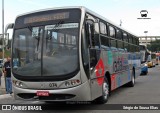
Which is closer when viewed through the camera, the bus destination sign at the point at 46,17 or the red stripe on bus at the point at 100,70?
the bus destination sign at the point at 46,17

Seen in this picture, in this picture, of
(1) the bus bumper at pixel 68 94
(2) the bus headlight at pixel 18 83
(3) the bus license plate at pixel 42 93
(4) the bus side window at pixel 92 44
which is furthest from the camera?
(4) the bus side window at pixel 92 44

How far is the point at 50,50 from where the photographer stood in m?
9.70

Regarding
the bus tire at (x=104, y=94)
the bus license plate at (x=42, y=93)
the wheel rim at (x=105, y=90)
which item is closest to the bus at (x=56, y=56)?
the bus license plate at (x=42, y=93)

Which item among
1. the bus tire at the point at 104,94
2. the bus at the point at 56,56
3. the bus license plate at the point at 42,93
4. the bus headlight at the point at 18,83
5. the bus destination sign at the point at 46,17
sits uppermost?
the bus destination sign at the point at 46,17

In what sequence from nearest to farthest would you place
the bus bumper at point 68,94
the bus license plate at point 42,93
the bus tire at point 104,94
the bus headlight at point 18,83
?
the bus bumper at point 68,94
the bus license plate at point 42,93
the bus headlight at point 18,83
the bus tire at point 104,94

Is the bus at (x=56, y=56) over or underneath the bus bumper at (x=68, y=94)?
over

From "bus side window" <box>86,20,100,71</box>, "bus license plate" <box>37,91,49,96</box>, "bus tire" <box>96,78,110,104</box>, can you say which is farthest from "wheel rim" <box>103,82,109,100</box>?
"bus license plate" <box>37,91,49,96</box>

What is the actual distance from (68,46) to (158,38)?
5280 inches

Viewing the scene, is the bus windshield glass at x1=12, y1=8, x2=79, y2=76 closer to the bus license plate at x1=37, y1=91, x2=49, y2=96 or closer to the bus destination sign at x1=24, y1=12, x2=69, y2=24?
the bus destination sign at x1=24, y1=12, x2=69, y2=24

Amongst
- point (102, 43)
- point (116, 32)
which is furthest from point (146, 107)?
point (116, 32)

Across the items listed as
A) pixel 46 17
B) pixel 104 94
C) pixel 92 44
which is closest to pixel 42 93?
pixel 92 44

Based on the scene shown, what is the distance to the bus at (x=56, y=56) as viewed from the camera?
9445mm

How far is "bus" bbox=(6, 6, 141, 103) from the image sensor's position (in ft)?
31.0

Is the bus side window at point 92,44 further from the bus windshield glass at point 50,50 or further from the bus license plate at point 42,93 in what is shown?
the bus license plate at point 42,93
